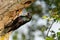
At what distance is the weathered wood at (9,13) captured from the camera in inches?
48.9

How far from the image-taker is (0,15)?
1274mm

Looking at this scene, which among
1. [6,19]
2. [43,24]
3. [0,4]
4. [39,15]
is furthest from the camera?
[39,15]

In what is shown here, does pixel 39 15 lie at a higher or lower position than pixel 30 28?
higher

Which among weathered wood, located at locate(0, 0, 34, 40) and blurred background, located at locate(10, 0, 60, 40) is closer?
weathered wood, located at locate(0, 0, 34, 40)

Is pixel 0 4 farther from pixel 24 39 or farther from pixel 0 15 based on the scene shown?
pixel 24 39

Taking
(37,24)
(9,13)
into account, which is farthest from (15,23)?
(37,24)

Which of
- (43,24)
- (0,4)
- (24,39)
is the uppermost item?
(0,4)

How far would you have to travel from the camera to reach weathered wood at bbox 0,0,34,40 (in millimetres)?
1241

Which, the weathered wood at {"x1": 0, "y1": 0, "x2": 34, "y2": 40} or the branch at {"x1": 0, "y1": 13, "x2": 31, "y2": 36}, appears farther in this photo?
the branch at {"x1": 0, "y1": 13, "x2": 31, "y2": 36}

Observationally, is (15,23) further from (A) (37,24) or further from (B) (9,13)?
(A) (37,24)

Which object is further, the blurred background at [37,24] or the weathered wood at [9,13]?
the blurred background at [37,24]

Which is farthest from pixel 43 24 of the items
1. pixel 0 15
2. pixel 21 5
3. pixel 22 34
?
pixel 0 15

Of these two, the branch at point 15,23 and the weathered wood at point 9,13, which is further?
the branch at point 15,23

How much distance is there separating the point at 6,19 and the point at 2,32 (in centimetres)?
12
